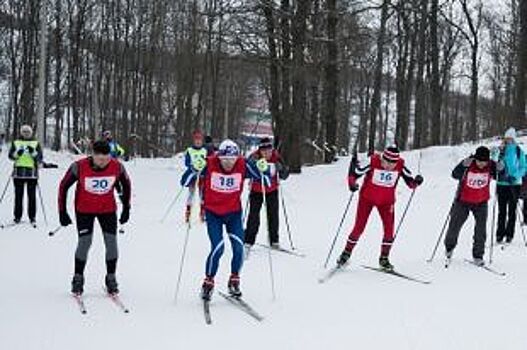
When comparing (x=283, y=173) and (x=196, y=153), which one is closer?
(x=283, y=173)

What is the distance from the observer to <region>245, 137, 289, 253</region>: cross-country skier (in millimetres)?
10352

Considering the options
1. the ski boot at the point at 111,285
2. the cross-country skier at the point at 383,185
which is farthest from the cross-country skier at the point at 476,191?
the ski boot at the point at 111,285

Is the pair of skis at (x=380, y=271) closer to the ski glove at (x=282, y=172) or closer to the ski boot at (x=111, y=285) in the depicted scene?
the ski glove at (x=282, y=172)

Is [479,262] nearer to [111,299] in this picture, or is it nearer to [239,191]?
[239,191]

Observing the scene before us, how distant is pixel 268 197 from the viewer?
1092 cm

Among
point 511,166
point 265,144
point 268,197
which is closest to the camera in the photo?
point 265,144

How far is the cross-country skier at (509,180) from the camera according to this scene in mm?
11406

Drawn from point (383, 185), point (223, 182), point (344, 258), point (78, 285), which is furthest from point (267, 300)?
point (383, 185)

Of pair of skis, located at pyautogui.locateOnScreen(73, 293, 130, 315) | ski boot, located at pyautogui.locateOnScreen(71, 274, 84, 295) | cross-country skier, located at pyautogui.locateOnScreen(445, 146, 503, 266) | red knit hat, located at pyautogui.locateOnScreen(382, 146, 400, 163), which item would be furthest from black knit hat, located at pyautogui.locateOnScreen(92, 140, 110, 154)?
cross-country skier, located at pyautogui.locateOnScreen(445, 146, 503, 266)

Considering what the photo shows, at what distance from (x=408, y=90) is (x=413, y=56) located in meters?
1.92

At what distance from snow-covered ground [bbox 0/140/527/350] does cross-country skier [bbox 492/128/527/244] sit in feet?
1.52

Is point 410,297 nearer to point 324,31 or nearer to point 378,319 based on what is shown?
point 378,319

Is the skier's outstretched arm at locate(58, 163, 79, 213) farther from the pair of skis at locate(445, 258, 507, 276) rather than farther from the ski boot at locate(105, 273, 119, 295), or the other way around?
the pair of skis at locate(445, 258, 507, 276)

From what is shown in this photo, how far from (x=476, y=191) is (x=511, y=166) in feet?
6.88
